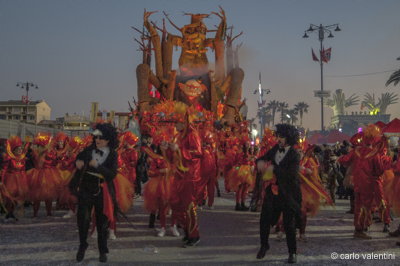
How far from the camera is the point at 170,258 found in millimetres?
5688

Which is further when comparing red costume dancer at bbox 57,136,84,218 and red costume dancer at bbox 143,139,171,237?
red costume dancer at bbox 57,136,84,218

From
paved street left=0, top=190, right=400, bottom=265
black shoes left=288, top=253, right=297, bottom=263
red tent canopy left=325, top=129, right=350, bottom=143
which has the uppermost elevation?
red tent canopy left=325, top=129, right=350, bottom=143

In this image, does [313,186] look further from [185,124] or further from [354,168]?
[185,124]

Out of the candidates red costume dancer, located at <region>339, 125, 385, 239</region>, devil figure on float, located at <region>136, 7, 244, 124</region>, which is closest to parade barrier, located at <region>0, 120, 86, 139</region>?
devil figure on float, located at <region>136, 7, 244, 124</region>

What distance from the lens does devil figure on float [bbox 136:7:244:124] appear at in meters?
23.1

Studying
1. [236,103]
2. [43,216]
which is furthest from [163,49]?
[43,216]

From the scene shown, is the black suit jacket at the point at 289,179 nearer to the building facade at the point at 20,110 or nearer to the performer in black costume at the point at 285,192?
the performer in black costume at the point at 285,192

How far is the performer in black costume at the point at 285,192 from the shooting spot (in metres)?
5.50

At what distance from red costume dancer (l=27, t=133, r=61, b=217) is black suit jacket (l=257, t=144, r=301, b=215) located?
604 centimetres

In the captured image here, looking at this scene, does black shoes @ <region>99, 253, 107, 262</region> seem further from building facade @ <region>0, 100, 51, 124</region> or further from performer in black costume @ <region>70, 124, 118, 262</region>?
building facade @ <region>0, 100, 51, 124</region>

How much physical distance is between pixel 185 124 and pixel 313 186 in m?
2.39

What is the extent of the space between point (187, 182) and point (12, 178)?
4.70m

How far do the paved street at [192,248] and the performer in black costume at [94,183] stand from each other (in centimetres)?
38

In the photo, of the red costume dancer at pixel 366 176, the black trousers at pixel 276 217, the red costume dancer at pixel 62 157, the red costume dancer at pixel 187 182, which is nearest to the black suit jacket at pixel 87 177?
the red costume dancer at pixel 187 182
